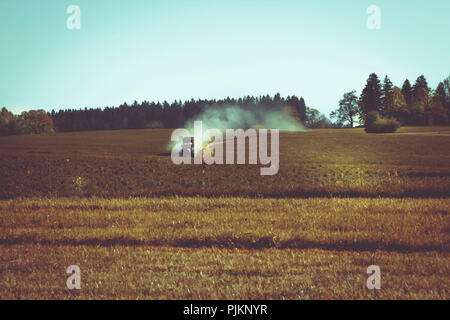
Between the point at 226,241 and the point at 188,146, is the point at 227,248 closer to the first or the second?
the point at 226,241

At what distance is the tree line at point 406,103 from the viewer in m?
29.1

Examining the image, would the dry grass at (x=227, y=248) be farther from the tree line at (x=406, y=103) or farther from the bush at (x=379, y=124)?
the bush at (x=379, y=124)

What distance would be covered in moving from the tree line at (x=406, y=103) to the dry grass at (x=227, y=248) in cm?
2277

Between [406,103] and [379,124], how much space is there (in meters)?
5.67

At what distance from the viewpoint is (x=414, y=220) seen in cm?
816

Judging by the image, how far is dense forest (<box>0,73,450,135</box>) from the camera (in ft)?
99.8

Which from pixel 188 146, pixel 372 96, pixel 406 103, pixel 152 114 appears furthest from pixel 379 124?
pixel 152 114

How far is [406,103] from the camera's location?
31938 mm

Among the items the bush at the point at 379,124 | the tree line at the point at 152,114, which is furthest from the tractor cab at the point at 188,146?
the tree line at the point at 152,114

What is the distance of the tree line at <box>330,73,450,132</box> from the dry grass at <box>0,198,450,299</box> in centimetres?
2277

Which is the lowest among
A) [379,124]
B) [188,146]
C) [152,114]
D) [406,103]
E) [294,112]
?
[188,146]

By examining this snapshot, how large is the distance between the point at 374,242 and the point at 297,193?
594 centimetres
